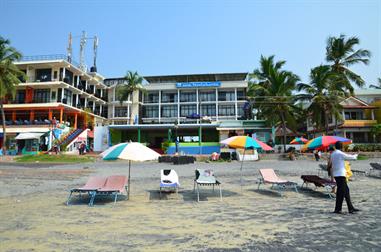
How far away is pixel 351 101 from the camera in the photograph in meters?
36.5

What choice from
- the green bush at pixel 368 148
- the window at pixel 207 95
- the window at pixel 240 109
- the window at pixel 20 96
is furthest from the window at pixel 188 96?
the green bush at pixel 368 148

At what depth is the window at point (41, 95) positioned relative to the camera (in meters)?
40.2

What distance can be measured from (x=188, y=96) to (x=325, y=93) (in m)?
28.7

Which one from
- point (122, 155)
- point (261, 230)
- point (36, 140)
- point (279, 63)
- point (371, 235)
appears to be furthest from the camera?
point (36, 140)

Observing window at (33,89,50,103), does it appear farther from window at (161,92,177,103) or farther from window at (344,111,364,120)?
window at (344,111,364,120)

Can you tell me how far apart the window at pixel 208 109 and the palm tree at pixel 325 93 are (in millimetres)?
23639

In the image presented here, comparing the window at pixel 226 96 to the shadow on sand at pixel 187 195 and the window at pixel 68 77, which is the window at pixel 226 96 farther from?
the shadow on sand at pixel 187 195

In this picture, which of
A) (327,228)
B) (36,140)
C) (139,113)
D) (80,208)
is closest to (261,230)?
(327,228)

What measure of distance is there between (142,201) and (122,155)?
1617mm

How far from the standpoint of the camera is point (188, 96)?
53312 millimetres

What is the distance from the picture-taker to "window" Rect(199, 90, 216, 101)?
5259 cm

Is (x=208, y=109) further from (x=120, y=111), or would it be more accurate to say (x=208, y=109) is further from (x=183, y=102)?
(x=120, y=111)

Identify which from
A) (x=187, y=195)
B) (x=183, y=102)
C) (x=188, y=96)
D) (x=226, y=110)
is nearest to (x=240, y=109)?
(x=226, y=110)

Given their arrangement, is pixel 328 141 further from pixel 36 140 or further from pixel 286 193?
pixel 36 140
